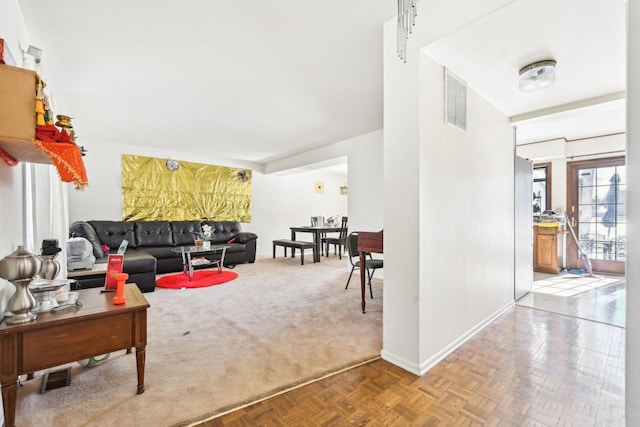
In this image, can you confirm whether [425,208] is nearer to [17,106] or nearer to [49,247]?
[17,106]

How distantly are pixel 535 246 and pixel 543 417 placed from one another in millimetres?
4552

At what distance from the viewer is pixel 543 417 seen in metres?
1.46

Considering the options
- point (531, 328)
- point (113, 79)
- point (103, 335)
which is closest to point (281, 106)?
point (113, 79)

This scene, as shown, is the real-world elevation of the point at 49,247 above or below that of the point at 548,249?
above

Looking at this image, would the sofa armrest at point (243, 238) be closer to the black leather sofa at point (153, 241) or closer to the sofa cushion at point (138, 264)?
the black leather sofa at point (153, 241)

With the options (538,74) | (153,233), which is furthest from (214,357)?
(153,233)

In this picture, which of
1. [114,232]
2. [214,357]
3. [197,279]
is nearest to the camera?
[214,357]

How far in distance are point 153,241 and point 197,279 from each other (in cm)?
157

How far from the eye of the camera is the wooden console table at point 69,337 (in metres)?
1.26

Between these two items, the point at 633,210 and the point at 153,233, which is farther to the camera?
the point at 153,233

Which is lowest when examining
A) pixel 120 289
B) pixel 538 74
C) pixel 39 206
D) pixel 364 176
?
pixel 120 289

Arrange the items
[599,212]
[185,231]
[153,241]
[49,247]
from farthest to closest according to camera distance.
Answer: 1. [185,231]
2. [153,241]
3. [599,212]
4. [49,247]

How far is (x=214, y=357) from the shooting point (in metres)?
2.05

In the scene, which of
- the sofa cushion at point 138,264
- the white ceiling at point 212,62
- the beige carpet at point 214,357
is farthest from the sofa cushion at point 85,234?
the white ceiling at point 212,62
